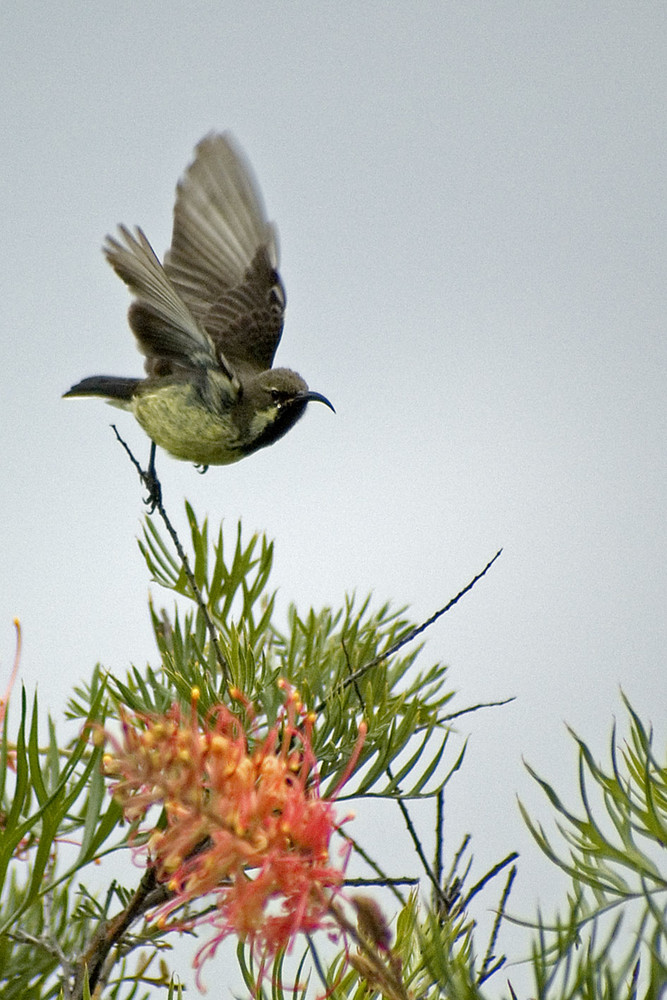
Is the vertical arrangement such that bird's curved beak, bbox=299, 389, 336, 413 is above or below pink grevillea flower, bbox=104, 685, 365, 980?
above

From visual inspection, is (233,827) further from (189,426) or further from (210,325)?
(210,325)

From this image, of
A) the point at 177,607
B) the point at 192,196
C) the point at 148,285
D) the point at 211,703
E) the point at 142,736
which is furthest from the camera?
the point at 192,196

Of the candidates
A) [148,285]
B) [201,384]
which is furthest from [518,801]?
[201,384]

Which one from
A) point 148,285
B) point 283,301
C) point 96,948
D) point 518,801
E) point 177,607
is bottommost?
point 96,948

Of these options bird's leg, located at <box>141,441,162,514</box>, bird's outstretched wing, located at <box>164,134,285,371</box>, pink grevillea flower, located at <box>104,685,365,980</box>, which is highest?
bird's outstretched wing, located at <box>164,134,285,371</box>

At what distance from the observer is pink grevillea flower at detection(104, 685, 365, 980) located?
0.49 meters

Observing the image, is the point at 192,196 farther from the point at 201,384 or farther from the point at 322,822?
the point at 322,822

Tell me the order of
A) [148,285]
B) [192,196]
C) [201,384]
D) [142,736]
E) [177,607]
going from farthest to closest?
[192,196]
[201,384]
[148,285]
[177,607]
[142,736]

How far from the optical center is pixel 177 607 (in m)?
0.91

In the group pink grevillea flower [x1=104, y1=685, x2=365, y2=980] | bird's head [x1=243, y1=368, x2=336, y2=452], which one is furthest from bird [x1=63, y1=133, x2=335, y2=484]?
pink grevillea flower [x1=104, y1=685, x2=365, y2=980]

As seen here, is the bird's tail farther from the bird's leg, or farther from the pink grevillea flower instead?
the pink grevillea flower

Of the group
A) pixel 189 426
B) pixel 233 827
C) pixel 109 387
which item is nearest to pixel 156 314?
pixel 189 426

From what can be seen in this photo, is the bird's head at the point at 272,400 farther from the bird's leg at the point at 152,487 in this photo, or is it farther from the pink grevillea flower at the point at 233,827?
the pink grevillea flower at the point at 233,827

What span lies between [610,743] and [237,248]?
65.3 inches
